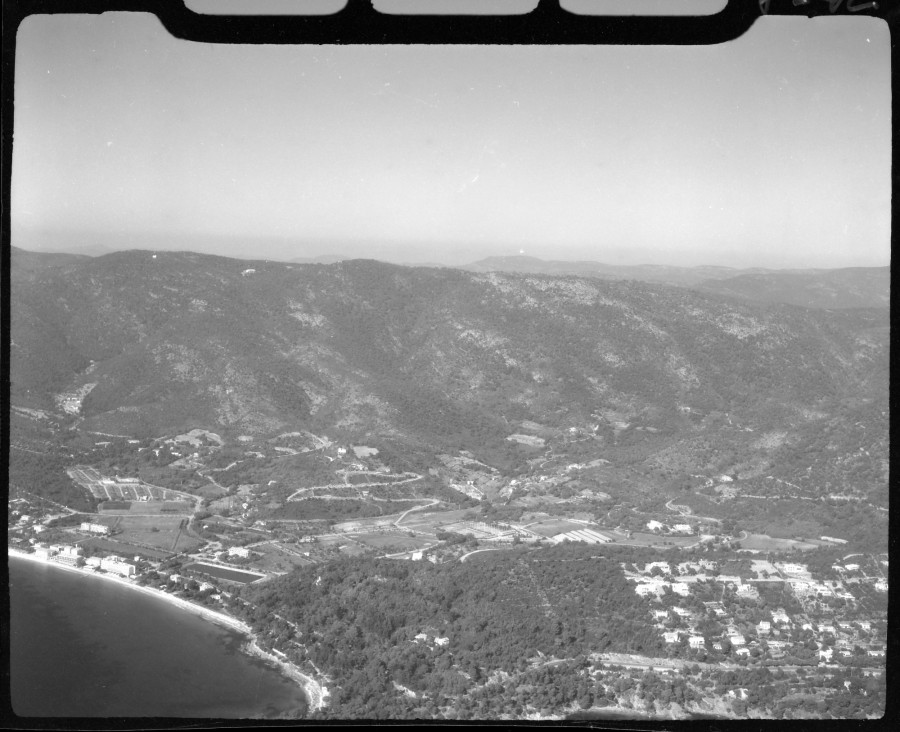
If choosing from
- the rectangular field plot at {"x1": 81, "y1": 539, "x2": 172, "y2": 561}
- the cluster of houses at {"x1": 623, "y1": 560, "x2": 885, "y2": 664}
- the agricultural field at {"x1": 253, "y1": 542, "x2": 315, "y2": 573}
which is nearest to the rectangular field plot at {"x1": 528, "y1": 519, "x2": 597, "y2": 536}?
the cluster of houses at {"x1": 623, "y1": 560, "x2": 885, "y2": 664}

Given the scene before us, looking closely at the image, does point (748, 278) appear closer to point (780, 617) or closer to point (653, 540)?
point (653, 540)

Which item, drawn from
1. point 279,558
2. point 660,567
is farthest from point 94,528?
point 660,567

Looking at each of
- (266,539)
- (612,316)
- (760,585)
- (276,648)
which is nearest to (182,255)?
(266,539)

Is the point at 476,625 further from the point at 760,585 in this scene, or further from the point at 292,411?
the point at 292,411

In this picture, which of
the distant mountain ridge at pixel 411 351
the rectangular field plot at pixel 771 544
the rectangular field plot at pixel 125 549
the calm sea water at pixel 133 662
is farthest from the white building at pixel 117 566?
the rectangular field plot at pixel 771 544

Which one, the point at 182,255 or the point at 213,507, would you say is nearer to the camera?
the point at 213,507

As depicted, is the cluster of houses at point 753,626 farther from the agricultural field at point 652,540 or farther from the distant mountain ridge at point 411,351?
the distant mountain ridge at point 411,351

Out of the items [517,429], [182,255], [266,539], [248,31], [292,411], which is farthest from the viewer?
[182,255]
